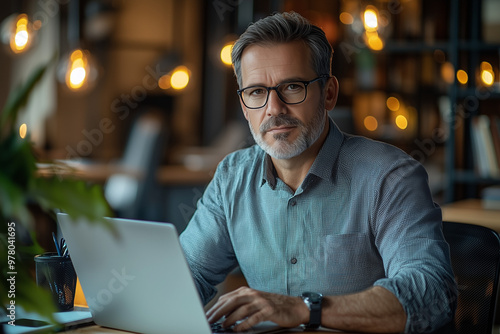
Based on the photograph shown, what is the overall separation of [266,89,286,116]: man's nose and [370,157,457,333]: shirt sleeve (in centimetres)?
32

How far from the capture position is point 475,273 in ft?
5.26

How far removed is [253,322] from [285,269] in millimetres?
447

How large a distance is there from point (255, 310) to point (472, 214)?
97.6 inches

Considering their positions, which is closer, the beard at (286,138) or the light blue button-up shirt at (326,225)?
the light blue button-up shirt at (326,225)

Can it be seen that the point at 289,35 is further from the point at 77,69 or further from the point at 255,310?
the point at 77,69

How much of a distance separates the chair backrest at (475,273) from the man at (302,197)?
Result: 0.50 ft

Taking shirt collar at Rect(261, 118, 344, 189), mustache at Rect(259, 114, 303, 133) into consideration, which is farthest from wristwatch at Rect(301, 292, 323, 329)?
mustache at Rect(259, 114, 303, 133)

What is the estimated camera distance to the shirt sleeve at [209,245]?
1.73m

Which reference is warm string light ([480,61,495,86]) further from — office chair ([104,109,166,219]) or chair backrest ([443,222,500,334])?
chair backrest ([443,222,500,334])

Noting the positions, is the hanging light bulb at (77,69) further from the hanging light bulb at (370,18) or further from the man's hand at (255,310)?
the man's hand at (255,310)

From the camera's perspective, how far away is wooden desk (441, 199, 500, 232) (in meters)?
3.14

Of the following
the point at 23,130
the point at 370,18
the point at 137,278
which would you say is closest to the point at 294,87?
the point at 137,278

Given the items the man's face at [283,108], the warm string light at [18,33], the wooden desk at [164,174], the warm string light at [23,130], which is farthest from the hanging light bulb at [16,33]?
the warm string light at [23,130]

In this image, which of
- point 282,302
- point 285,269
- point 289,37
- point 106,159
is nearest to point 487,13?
point 289,37
